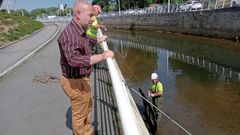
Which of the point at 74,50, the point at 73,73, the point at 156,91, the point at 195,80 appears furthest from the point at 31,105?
the point at 195,80

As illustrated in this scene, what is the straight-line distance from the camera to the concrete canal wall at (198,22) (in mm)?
29359

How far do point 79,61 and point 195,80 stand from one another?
48.4ft

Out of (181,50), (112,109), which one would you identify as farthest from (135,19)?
(112,109)

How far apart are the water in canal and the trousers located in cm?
665

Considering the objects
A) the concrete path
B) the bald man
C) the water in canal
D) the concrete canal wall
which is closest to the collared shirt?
the bald man

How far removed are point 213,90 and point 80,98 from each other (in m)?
12.4

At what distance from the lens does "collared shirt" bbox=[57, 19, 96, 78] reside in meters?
3.34

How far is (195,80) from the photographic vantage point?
1733 cm

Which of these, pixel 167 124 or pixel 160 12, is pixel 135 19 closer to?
pixel 160 12

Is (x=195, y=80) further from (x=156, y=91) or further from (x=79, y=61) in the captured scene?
(x=79, y=61)

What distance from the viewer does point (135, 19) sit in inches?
2301

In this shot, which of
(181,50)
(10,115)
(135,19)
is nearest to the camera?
(10,115)

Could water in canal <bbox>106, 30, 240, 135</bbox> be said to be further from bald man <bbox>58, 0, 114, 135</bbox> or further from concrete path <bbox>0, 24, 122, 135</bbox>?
bald man <bbox>58, 0, 114, 135</bbox>

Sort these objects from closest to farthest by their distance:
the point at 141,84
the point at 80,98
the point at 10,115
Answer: the point at 80,98, the point at 10,115, the point at 141,84
